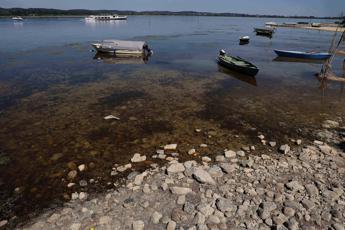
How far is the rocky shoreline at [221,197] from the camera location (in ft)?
22.6

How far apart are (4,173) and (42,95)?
10.6m

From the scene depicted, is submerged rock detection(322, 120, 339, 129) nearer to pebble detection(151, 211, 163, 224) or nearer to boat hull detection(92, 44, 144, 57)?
pebble detection(151, 211, 163, 224)

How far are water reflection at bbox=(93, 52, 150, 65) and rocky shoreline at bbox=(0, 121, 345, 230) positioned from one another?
943 inches

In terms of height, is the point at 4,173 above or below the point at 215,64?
below

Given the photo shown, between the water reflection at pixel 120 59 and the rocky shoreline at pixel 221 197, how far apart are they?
78.6 feet

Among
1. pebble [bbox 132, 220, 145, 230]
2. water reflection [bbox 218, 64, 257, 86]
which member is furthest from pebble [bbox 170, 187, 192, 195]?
water reflection [bbox 218, 64, 257, 86]

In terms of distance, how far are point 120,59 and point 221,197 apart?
97.0ft

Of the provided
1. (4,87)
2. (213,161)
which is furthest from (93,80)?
(213,161)

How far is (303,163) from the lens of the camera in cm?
964

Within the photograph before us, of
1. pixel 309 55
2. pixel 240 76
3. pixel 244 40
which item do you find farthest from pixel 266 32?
pixel 240 76

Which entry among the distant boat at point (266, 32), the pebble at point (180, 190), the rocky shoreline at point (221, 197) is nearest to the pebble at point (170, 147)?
the rocky shoreline at point (221, 197)

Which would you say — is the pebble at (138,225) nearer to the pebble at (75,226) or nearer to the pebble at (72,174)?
the pebble at (75,226)

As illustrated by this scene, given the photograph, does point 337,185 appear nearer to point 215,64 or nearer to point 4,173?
point 4,173

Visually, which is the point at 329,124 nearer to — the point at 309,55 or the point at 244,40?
the point at 309,55
